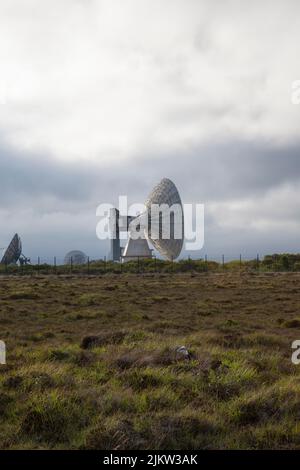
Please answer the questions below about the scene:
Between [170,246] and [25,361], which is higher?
[170,246]

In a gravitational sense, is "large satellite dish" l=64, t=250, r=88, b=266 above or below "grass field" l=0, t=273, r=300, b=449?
above

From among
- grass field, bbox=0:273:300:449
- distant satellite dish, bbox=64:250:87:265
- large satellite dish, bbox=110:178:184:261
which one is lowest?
grass field, bbox=0:273:300:449

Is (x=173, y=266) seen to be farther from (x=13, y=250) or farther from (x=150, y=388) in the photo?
(x=150, y=388)

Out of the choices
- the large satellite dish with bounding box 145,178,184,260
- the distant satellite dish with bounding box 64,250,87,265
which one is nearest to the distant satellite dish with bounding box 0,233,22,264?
the large satellite dish with bounding box 145,178,184,260

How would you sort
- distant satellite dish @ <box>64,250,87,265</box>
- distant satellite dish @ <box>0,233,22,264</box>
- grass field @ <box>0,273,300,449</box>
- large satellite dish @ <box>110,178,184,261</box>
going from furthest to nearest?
distant satellite dish @ <box>64,250,87,265</box>
distant satellite dish @ <box>0,233,22,264</box>
large satellite dish @ <box>110,178,184,261</box>
grass field @ <box>0,273,300,449</box>

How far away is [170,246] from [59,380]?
5144cm

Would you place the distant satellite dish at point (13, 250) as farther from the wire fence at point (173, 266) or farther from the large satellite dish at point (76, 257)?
the large satellite dish at point (76, 257)

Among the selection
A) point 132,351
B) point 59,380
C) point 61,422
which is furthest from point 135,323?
point 61,422

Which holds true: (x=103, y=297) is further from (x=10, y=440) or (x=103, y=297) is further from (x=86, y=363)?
(x=10, y=440)

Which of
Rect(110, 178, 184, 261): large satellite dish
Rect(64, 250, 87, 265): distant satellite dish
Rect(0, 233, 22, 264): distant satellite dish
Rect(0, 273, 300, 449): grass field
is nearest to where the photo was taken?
Rect(0, 273, 300, 449): grass field

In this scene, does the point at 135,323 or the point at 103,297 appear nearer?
the point at 135,323

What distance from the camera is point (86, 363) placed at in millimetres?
10297

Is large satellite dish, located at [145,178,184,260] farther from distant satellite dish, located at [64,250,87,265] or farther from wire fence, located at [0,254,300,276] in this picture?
distant satellite dish, located at [64,250,87,265]

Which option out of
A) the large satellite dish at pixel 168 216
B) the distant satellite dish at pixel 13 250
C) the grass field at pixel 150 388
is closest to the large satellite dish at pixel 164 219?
the large satellite dish at pixel 168 216
